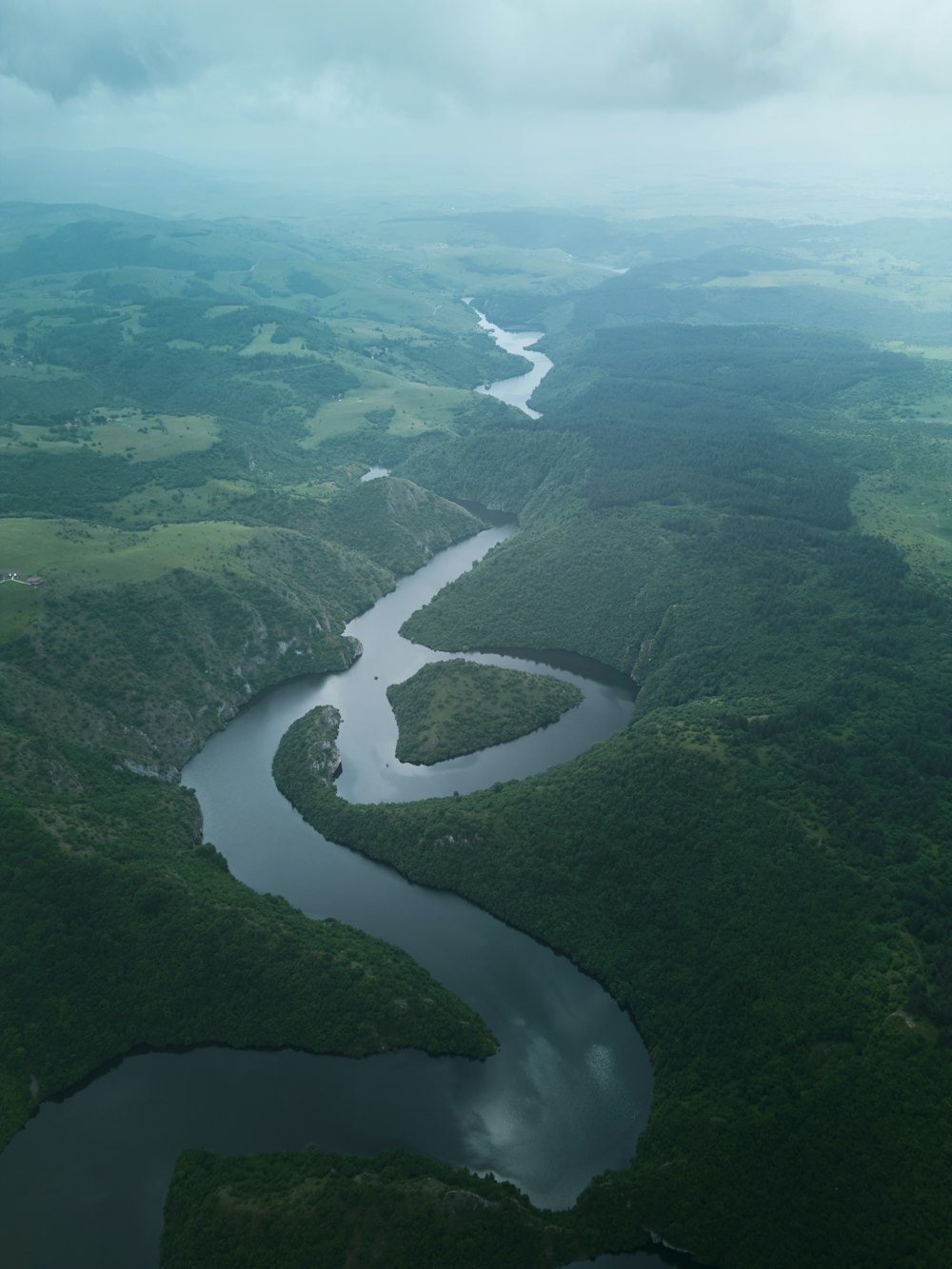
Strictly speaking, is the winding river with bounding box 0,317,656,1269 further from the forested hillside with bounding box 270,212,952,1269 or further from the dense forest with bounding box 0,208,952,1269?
the forested hillside with bounding box 270,212,952,1269

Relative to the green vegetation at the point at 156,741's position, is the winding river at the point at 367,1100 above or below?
below

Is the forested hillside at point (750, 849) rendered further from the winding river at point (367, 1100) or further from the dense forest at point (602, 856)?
the winding river at point (367, 1100)

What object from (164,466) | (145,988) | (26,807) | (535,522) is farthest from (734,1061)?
(164,466)

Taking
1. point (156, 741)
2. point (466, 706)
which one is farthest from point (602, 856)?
point (156, 741)

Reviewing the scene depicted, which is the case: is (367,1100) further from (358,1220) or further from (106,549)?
(106,549)

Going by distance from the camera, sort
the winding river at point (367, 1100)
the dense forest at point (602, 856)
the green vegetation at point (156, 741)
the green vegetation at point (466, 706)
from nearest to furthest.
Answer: the dense forest at point (602, 856) < the winding river at point (367, 1100) < the green vegetation at point (156, 741) < the green vegetation at point (466, 706)

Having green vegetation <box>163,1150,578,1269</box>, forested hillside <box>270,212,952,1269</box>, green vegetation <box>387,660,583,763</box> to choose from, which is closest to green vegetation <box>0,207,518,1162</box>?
green vegetation <box>163,1150,578,1269</box>

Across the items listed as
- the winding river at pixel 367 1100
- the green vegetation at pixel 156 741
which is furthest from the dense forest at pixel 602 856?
the winding river at pixel 367 1100
